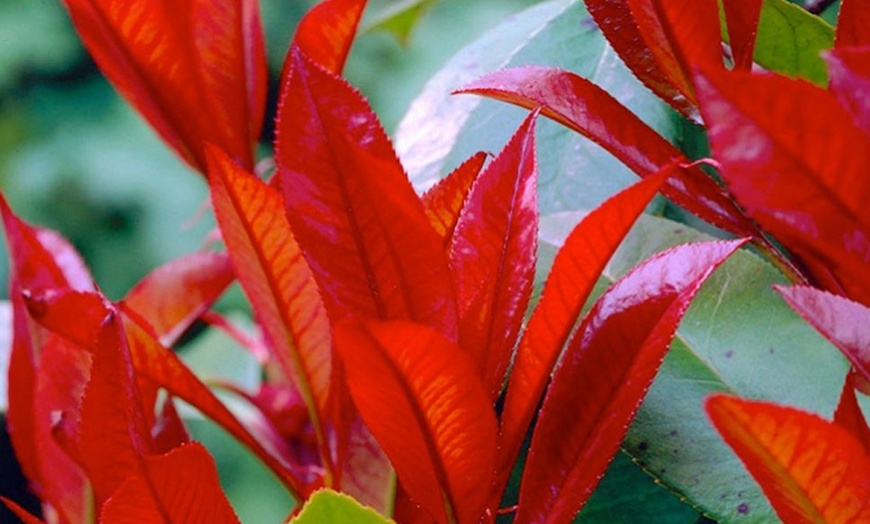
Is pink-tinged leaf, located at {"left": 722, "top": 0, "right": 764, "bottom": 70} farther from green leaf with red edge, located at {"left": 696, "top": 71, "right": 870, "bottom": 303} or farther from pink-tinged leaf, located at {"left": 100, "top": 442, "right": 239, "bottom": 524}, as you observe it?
pink-tinged leaf, located at {"left": 100, "top": 442, "right": 239, "bottom": 524}

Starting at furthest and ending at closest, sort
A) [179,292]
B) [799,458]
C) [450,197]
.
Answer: [179,292]
[450,197]
[799,458]

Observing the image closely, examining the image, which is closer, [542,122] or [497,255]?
[497,255]

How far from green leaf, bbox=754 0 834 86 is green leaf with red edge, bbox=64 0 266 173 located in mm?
202

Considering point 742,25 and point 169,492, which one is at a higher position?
point 742,25

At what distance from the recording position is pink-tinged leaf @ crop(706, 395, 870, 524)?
235 mm

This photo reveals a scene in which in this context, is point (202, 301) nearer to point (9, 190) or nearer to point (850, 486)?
point (850, 486)

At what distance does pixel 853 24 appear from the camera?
1.06 ft

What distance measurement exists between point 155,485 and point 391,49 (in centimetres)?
190

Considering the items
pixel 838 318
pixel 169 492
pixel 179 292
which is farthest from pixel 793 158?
pixel 179 292

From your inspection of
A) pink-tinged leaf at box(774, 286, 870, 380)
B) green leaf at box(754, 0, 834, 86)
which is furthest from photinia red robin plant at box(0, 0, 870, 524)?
green leaf at box(754, 0, 834, 86)

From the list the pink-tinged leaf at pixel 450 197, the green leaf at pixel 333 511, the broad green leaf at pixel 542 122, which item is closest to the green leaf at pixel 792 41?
the broad green leaf at pixel 542 122

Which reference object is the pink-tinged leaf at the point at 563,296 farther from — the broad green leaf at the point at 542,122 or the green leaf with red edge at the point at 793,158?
the broad green leaf at the point at 542,122

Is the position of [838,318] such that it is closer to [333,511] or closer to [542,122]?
[333,511]

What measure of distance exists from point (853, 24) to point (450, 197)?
126 mm
